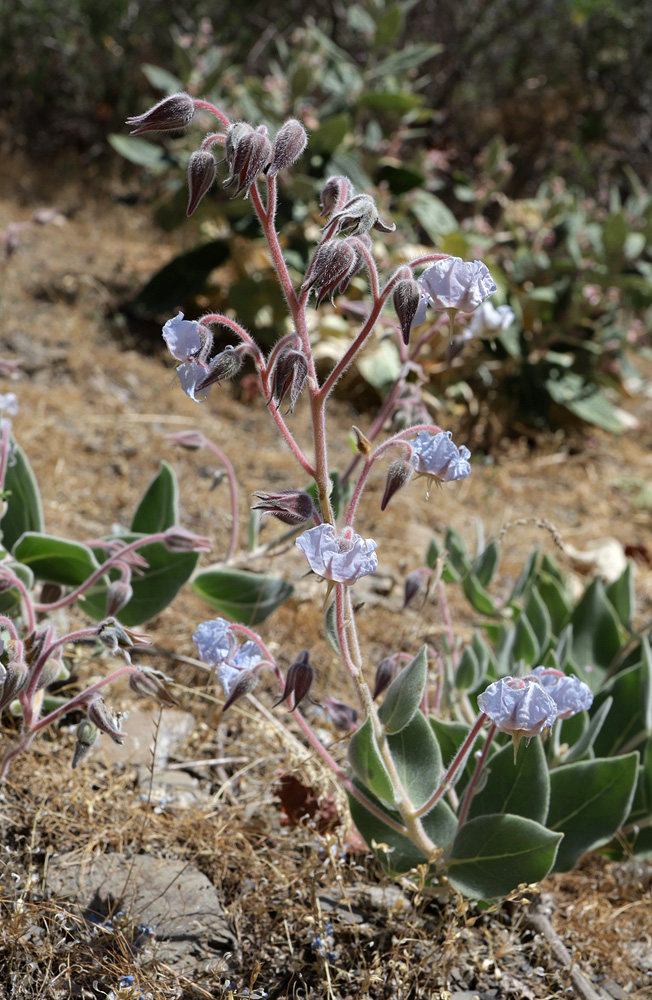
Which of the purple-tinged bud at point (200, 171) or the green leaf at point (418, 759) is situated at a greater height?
the purple-tinged bud at point (200, 171)

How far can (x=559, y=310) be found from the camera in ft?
15.5

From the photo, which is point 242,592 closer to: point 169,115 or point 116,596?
point 116,596

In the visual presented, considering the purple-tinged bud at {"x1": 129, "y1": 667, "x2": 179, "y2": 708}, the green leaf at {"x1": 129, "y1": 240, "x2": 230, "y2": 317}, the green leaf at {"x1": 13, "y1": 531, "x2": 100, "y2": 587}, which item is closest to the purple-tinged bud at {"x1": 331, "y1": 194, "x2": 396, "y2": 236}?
the purple-tinged bud at {"x1": 129, "y1": 667, "x2": 179, "y2": 708}

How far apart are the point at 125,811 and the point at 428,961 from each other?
66 centimetres

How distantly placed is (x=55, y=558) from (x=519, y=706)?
110cm

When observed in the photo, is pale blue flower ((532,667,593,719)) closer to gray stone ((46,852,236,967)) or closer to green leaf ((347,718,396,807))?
green leaf ((347,718,396,807))

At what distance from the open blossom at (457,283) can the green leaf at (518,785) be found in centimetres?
77

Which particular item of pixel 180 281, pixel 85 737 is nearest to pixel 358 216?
pixel 85 737

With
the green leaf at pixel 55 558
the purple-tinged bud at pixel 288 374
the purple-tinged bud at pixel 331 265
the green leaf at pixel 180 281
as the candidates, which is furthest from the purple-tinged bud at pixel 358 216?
the green leaf at pixel 180 281

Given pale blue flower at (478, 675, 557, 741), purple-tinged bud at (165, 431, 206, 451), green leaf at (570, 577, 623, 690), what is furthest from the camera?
green leaf at (570, 577, 623, 690)

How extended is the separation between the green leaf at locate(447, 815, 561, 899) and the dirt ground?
0.25 ft

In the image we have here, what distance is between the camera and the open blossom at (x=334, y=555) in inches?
43.5

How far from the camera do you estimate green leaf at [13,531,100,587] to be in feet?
5.97

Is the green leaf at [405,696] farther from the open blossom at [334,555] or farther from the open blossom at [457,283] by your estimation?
the open blossom at [457,283]
